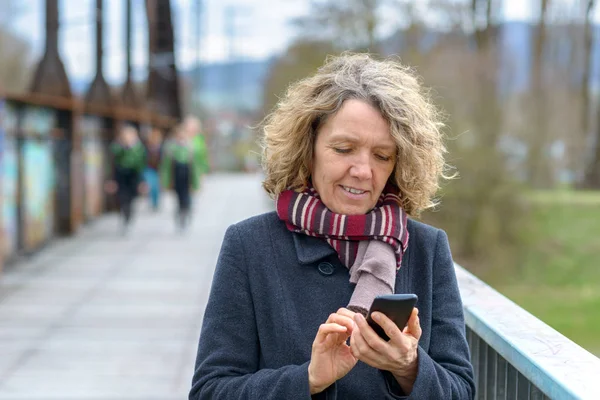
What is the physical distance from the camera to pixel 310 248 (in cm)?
256

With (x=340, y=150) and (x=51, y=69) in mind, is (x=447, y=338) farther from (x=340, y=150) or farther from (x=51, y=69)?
(x=51, y=69)

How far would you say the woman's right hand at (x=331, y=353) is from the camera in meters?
2.22

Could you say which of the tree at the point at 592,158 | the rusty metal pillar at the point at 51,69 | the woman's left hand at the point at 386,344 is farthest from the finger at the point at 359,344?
the tree at the point at 592,158

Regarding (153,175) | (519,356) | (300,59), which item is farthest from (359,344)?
(300,59)

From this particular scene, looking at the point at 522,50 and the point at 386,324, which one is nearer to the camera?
the point at 386,324

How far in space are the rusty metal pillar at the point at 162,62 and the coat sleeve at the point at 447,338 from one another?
33.0 meters

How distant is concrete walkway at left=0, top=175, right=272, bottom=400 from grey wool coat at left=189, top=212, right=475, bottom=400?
4.33m

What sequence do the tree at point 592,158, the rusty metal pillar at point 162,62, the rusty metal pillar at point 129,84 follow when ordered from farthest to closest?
1. the rusty metal pillar at point 162,62
2. the rusty metal pillar at point 129,84
3. the tree at point 592,158

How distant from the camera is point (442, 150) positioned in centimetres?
273

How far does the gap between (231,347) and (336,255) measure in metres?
0.34

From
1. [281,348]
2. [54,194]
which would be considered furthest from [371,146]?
[54,194]

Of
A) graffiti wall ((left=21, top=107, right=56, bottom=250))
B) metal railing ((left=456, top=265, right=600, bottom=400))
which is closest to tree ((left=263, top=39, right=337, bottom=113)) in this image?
graffiti wall ((left=21, top=107, right=56, bottom=250))

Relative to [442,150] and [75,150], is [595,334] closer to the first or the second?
[75,150]

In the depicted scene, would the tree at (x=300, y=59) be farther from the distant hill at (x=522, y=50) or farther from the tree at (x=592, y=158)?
the tree at (x=592, y=158)
